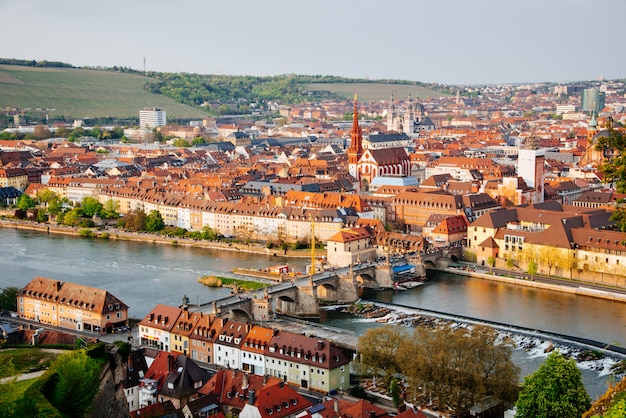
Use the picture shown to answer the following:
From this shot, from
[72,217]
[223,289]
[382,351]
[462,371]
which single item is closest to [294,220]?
[223,289]

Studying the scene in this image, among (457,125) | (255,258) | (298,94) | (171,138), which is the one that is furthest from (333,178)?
(298,94)

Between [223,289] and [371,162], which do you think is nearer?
[223,289]

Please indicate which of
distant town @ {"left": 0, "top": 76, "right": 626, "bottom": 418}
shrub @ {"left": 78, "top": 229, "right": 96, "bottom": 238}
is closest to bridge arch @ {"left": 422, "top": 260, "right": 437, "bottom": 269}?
distant town @ {"left": 0, "top": 76, "right": 626, "bottom": 418}

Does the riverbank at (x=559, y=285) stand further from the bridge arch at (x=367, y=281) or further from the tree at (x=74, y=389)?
the tree at (x=74, y=389)

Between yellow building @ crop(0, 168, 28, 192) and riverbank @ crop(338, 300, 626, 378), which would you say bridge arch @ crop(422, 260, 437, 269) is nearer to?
riverbank @ crop(338, 300, 626, 378)

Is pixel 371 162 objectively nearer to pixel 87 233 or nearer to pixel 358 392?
pixel 87 233

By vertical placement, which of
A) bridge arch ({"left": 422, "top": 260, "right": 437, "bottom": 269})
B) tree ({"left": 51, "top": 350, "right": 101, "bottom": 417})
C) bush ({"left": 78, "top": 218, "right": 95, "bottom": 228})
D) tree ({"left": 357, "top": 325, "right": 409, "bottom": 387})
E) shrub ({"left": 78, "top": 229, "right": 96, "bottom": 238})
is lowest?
shrub ({"left": 78, "top": 229, "right": 96, "bottom": 238})

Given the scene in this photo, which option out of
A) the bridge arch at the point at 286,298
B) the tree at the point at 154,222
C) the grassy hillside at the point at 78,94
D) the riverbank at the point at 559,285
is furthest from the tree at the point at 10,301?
the grassy hillside at the point at 78,94
